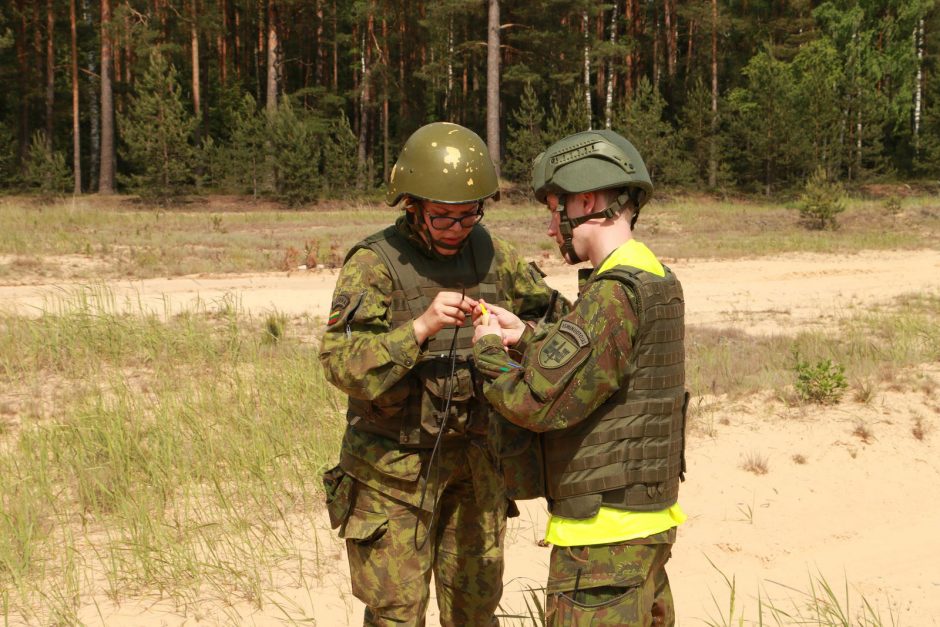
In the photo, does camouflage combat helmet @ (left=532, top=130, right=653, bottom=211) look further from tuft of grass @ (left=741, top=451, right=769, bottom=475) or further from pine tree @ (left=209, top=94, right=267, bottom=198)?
pine tree @ (left=209, top=94, right=267, bottom=198)

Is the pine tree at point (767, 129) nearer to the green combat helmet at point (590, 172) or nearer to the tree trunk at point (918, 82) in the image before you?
the tree trunk at point (918, 82)

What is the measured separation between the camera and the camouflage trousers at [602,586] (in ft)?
7.40

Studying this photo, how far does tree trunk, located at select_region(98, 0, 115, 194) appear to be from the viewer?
2775cm

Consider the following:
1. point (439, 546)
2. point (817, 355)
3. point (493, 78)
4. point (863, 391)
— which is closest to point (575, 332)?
point (439, 546)

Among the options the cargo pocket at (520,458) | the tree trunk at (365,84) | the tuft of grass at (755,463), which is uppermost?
the tree trunk at (365,84)

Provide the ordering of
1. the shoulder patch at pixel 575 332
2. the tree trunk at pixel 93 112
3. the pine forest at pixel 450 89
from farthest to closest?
the tree trunk at pixel 93 112 < the pine forest at pixel 450 89 < the shoulder patch at pixel 575 332

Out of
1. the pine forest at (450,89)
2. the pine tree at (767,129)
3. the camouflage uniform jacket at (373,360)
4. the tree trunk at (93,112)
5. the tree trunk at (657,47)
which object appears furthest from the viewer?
the tree trunk at (657,47)

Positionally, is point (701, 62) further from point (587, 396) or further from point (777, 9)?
point (587, 396)

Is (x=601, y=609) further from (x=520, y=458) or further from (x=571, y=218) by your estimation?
(x=571, y=218)

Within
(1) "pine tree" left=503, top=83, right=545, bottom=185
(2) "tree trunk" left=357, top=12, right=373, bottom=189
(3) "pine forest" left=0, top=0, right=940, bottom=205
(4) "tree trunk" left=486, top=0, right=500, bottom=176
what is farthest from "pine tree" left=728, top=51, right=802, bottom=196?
(2) "tree trunk" left=357, top=12, right=373, bottom=189

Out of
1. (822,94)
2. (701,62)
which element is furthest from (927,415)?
(701,62)

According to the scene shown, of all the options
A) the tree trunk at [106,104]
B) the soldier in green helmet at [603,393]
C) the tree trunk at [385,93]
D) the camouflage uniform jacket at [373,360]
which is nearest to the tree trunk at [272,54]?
the tree trunk at [385,93]

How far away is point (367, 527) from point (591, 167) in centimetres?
137

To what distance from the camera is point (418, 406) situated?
2.84 metres
